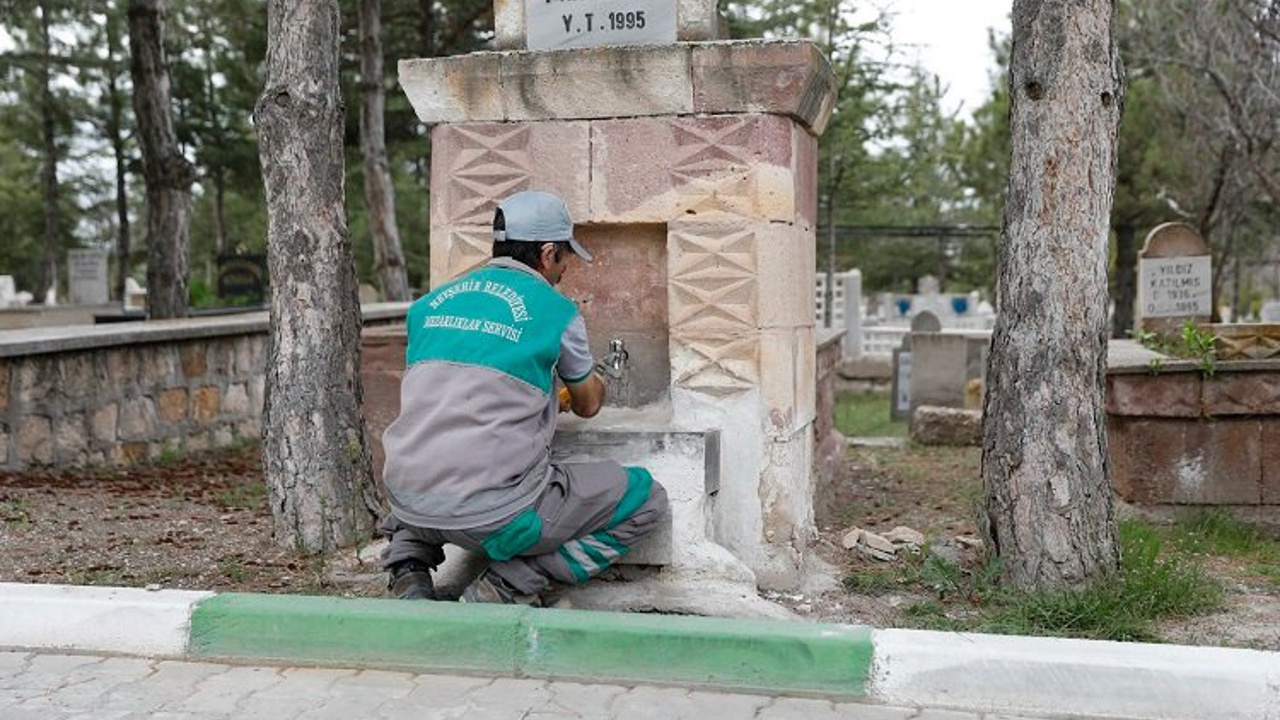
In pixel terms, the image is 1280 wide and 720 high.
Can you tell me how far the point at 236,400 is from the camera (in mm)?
10734

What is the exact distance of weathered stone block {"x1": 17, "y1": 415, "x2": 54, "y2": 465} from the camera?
27.0 feet

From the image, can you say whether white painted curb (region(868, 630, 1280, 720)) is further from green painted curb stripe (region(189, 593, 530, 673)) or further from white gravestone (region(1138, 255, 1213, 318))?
white gravestone (region(1138, 255, 1213, 318))

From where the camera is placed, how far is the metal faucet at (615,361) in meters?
5.09

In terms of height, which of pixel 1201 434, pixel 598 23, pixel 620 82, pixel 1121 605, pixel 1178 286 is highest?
pixel 598 23

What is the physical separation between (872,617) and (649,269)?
1.61 metres

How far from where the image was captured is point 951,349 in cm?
1524

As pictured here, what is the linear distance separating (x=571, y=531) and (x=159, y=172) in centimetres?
977

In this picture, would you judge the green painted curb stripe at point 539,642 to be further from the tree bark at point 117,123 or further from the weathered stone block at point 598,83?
the tree bark at point 117,123

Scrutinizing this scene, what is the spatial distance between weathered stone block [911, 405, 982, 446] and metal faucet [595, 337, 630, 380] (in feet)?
23.0

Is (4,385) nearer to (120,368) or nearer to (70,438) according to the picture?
(70,438)

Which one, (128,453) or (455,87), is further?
(128,453)

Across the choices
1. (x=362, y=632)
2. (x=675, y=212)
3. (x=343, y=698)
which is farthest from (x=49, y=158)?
(x=343, y=698)

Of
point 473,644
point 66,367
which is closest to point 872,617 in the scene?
point 473,644

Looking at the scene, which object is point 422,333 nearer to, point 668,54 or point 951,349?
point 668,54
